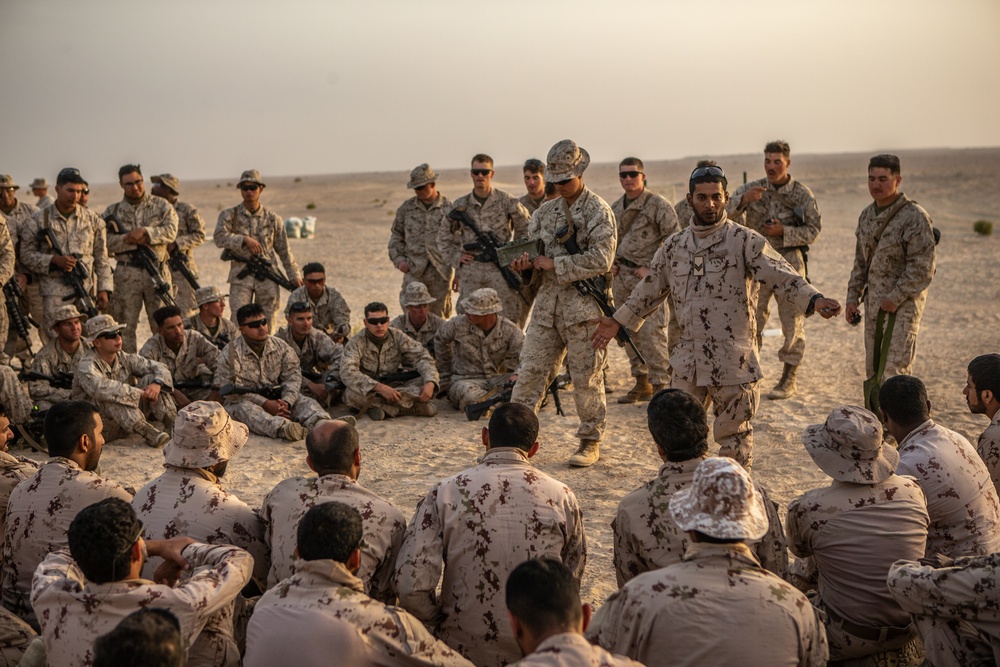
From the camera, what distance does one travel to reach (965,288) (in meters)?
15.1

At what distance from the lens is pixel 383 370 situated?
894cm

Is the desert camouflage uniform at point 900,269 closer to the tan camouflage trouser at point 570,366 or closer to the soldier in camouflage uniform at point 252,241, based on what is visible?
the tan camouflage trouser at point 570,366

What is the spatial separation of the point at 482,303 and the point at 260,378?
206 centimetres

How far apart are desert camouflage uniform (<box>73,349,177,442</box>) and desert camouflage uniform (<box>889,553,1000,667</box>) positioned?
6206mm

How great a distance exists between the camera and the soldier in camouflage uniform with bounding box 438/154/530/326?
996 cm

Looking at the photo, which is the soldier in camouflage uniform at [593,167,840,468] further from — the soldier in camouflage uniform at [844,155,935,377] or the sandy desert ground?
the soldier in camouflage uniform at [844,155,935,377]

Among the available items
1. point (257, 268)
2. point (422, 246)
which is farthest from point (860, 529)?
point (257, 268)

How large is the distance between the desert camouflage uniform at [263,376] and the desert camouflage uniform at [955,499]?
17.4 feet

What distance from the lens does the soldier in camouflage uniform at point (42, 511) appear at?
13.6ft

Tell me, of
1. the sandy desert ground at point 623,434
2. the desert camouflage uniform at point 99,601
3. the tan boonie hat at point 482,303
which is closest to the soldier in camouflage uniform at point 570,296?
the sandy desert ground at point 623,434

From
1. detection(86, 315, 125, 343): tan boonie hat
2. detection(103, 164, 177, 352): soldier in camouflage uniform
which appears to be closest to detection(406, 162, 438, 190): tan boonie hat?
detection(103, 164, 177, 352): soldier in camouflage uniform

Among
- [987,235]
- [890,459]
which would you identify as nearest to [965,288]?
[987,235]

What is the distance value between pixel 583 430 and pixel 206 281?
12.6 meters

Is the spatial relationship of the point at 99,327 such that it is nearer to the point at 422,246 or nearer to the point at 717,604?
the point at 422,246
